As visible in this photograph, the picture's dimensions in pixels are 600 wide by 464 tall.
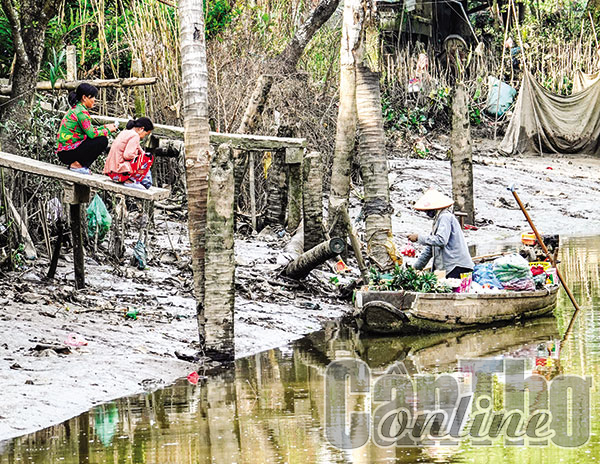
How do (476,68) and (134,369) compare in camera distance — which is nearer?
(134,369)

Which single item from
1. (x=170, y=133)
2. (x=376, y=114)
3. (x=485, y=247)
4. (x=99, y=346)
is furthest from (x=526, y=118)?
(x=99, y=346)

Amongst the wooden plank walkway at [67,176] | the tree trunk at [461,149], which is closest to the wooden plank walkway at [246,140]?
the wooden plank walkway at [67,176]

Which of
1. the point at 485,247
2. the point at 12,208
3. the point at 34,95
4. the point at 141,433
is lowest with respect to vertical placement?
the point at 485,247

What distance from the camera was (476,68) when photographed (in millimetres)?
27969

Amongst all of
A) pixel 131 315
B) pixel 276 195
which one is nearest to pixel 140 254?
pixel 131 315

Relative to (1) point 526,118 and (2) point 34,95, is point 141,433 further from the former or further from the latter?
(1) point 526,118

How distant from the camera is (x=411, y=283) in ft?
36.5

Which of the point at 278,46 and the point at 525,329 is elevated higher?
the point at 278,46

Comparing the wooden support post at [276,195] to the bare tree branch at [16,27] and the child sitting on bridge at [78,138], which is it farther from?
the bare tree branch at [16,27]

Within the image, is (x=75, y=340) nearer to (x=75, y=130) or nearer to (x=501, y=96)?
(x=75, y=130)

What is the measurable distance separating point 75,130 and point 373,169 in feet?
15.1

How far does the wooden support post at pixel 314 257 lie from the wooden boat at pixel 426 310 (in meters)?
1.32

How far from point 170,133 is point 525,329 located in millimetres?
5286

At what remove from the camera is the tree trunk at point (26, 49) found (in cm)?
1093
